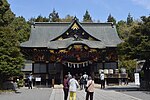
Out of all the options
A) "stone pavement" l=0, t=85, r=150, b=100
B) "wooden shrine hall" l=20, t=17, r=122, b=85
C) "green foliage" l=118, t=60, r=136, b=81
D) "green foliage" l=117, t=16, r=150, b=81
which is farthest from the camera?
"green foliage" l=118, t=60, r=136, b=81

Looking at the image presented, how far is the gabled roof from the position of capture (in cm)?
3769

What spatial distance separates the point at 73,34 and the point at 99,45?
3.76 metres

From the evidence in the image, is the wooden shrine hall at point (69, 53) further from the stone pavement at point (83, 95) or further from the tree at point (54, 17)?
the tree at point (54, 17)

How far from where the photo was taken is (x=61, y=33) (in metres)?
39.2

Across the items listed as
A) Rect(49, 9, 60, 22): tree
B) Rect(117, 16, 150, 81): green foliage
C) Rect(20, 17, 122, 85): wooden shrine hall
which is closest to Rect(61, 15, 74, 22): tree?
Rect(49, 9, 60, 22): tree

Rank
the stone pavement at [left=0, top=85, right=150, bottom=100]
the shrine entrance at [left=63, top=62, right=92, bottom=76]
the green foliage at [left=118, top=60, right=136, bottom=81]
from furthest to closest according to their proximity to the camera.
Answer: the green foliage at [left=118, top=60, right=136, bottom=81], the shrine entrance at [left=63, top=62, right=92, bottom=76], the stone pavement at [left=0, top=85, right=150, bottom=100]

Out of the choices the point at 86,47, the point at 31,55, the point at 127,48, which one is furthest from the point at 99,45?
the point at 127,48

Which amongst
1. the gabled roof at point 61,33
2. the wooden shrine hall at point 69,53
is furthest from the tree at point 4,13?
the gabled roof at point 61,33

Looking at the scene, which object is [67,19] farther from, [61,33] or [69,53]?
[69,53]

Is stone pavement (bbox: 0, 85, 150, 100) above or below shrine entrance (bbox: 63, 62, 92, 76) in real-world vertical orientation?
below

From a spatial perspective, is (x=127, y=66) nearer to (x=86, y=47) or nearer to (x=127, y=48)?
(x=86, y=47)

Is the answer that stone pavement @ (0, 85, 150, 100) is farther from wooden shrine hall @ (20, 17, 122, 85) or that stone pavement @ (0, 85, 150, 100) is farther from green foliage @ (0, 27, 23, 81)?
wooden shrine hall @ (20, 17, 122, 85)

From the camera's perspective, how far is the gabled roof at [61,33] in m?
37.7

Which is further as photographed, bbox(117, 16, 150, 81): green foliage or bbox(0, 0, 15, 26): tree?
bbox(0, 0, 15, 26): tree
